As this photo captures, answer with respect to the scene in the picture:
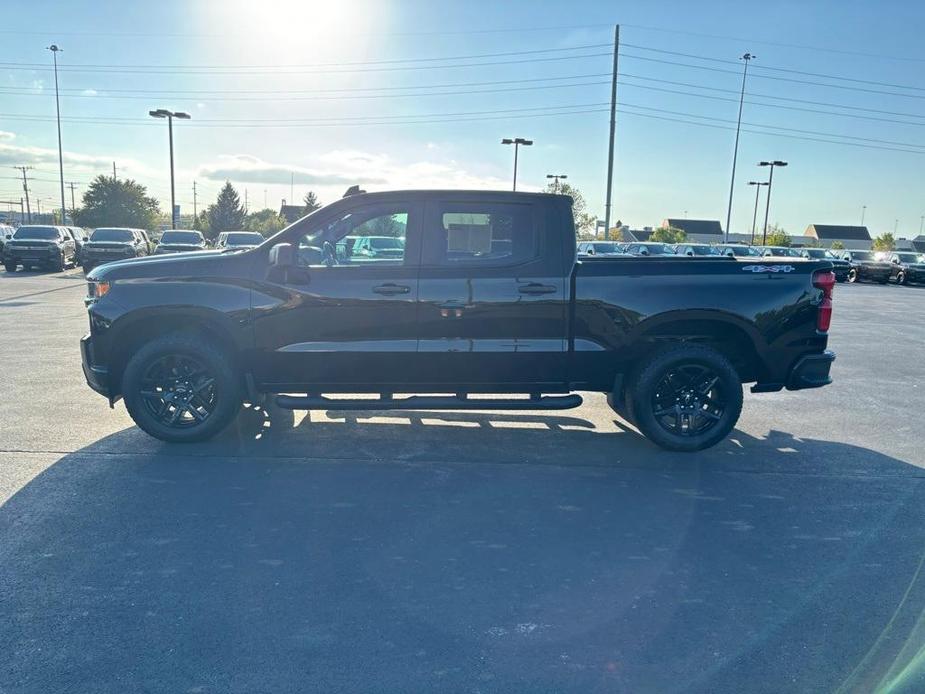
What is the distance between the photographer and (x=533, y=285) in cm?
554

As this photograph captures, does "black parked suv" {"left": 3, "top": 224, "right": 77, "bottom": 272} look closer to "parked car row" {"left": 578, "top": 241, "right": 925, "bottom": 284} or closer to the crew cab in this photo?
the crew cab

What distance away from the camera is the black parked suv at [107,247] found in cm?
2577

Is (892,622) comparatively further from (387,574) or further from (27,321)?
(27,321)

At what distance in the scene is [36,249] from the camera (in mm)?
25875

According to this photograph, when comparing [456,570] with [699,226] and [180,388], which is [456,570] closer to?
[180,388]

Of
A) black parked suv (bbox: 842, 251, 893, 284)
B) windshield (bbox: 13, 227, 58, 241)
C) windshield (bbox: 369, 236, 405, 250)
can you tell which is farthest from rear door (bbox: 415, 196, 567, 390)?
black parked suv (bbox: 842, 251, 893, 284)

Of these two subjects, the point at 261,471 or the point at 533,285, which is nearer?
the point at 261,471

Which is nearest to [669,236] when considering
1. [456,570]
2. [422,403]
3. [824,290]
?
[824,290]

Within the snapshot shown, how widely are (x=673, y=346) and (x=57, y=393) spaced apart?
6210 millimetres

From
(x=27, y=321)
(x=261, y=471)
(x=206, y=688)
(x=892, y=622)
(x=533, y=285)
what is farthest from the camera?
(x=27, y=321)

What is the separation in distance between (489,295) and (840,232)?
12741 cm

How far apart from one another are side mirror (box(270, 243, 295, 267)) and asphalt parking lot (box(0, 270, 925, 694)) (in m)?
1.54

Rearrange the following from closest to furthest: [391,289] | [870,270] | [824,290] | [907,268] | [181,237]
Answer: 1. [391,289]
2. [824,290]
3. [181,237]
4. [907,268]
5. [870,270]

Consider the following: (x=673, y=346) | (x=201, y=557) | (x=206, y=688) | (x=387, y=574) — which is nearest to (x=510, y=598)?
(x=387, y=574)
